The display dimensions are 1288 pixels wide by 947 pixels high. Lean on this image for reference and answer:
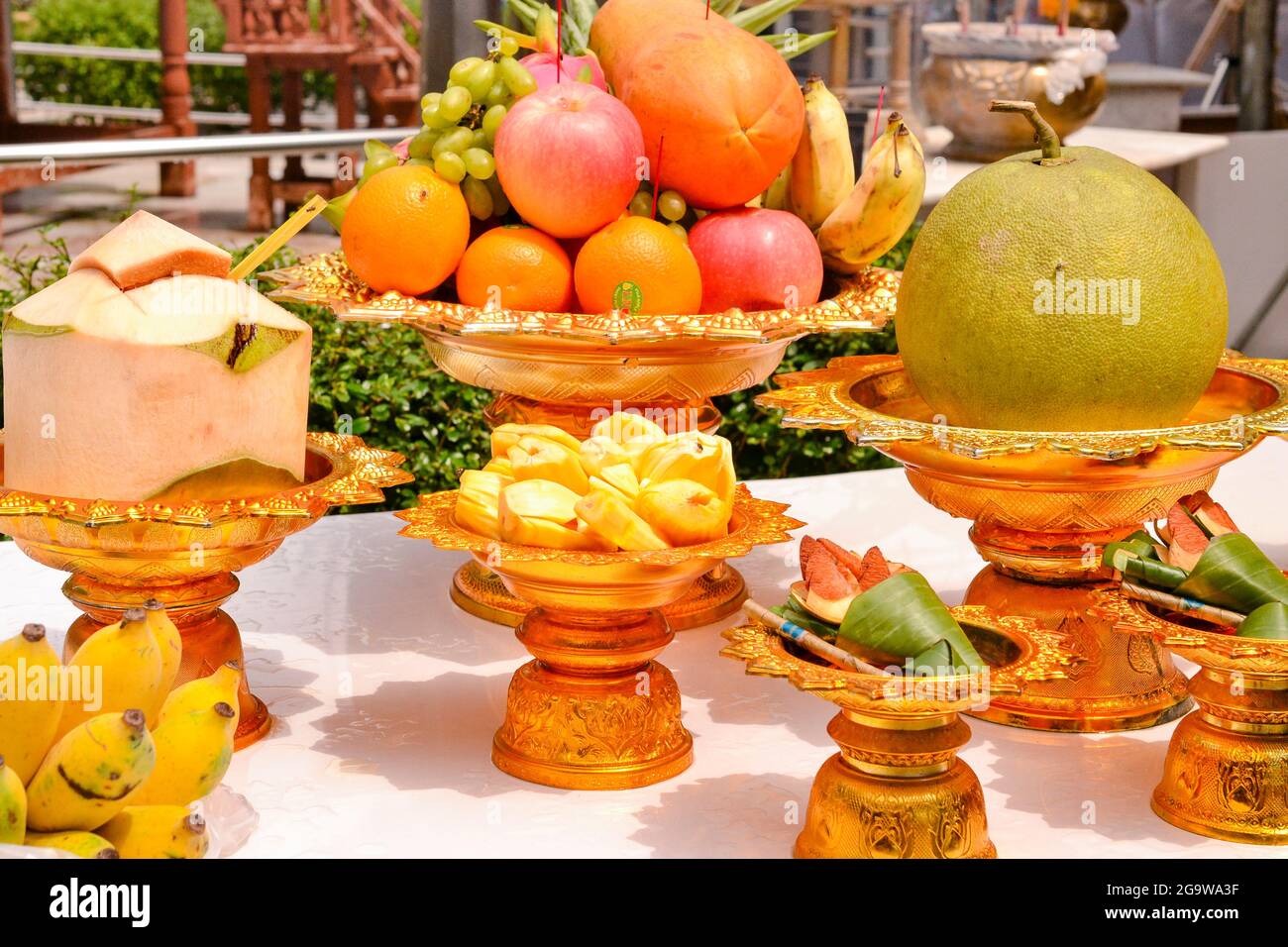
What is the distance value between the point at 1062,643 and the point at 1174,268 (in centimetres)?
35

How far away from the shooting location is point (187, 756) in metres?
1.05

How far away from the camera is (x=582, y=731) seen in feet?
4.32

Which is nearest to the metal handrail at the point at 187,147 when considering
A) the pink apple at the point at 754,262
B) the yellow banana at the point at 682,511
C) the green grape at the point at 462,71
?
the green grape at the point at 462,71

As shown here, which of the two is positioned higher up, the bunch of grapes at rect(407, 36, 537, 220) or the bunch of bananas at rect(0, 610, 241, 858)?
the bunch of grapes at rect(407, 36, 537, 220)

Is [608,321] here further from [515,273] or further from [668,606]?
[668,606]

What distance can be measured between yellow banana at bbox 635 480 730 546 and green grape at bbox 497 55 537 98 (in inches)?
25.1

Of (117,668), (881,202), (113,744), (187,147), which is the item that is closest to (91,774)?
(113,744)

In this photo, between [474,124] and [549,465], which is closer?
[549,465]

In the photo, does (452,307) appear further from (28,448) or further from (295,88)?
(295,88)

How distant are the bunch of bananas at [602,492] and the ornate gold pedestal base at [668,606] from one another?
41 centimetres

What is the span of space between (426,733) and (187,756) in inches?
15.2

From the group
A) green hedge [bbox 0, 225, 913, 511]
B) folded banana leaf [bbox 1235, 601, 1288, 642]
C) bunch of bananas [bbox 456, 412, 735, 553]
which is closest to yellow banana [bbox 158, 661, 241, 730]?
bunch of bananas [bbox 456, 412, 735, 553]

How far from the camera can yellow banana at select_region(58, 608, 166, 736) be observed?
3.57ft

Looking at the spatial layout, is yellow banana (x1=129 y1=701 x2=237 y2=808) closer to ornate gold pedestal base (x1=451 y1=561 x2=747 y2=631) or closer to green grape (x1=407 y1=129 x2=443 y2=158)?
ornate gold pedestal base (x1=451 y1=561 x2=747 y2=631)
